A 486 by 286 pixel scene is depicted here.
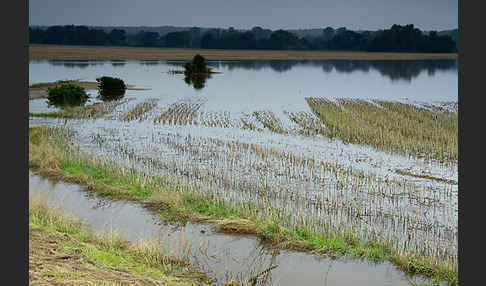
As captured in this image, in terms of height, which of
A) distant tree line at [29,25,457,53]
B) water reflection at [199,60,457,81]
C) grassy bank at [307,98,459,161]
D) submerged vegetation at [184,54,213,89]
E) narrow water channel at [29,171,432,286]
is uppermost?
distant tree line at [29,25,457,53]

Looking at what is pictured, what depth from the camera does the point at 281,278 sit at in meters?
8.45

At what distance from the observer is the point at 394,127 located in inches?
943

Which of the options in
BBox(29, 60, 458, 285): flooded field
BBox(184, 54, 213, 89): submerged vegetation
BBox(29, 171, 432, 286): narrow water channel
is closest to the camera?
BBox(29, 171, 432, 286): narrow water channel

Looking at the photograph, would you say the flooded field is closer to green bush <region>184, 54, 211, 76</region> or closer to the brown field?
green bush <region>184, 54, 211, 76</region>

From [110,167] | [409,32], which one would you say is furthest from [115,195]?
[409,32]

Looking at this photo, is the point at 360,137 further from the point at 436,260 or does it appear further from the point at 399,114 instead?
the point at 436,260

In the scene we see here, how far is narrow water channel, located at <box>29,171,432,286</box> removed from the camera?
27.9ft

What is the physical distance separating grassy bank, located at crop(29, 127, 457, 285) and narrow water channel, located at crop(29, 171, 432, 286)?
252 mm

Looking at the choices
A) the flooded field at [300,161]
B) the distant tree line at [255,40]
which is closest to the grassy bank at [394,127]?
the flooded field at [300,161]

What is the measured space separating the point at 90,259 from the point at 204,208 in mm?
4239

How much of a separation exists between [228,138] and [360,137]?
5.73m

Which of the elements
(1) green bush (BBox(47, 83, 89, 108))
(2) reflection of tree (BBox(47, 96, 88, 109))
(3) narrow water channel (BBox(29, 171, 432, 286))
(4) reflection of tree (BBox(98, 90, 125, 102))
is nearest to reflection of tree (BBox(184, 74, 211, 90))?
(4) reflection of tree (BBox(98, 90, 125, 102))

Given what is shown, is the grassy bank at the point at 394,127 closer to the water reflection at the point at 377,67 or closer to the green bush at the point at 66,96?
the green bush at the point at 66,96

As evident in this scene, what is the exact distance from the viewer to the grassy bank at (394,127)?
19109 mm
